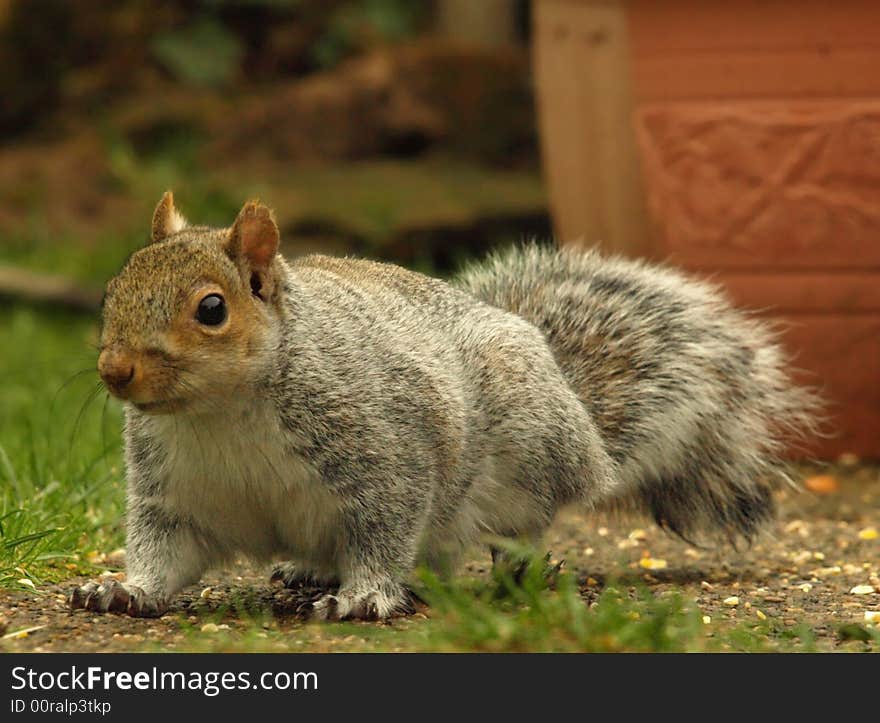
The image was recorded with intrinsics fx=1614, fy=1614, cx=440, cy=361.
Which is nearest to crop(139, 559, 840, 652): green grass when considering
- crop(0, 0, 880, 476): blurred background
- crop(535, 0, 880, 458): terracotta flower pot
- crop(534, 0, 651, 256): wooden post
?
crop(0, 0, 880, 476): blurred background

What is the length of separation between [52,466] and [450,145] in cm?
538

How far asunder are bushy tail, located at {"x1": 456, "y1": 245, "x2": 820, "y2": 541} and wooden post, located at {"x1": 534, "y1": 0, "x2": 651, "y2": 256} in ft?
5.35

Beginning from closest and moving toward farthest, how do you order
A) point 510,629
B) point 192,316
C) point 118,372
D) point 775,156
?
1. point 510,629
2. point 118,372
3. point 192,316
4. point 775,156

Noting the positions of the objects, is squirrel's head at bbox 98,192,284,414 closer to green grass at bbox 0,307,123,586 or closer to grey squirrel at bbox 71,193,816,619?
grey squirrel at bbox 71,193,816,619

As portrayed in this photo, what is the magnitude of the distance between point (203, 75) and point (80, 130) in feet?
2.93

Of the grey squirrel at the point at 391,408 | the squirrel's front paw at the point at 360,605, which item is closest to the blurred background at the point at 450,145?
the grey squirrel at the point at 391,408

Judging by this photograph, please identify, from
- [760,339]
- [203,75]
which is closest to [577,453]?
[760,339]

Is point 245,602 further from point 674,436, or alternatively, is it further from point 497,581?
point 674,436

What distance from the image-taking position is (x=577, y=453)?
4332 mm

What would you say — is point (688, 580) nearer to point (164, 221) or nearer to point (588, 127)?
point (164, 221)

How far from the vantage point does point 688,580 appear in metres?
4.63

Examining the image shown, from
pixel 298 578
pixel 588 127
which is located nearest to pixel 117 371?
pixel 298 578

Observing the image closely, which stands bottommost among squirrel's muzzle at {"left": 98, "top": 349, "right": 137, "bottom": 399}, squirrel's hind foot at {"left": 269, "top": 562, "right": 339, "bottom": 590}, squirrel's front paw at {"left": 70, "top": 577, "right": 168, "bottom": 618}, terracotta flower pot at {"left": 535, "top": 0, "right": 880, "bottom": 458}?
squirrel's front paw at {"left": 70, "top": 577, "right": 168, "bottom": 618}

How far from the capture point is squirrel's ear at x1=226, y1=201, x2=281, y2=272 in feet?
12.1
